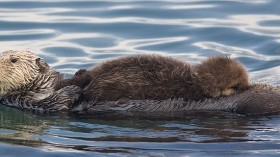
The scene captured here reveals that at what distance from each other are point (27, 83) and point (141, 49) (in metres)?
3.61

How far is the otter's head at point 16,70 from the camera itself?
8.62m

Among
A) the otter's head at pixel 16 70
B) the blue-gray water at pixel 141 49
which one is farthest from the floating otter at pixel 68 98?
the blue-gray water at pixel 141 49

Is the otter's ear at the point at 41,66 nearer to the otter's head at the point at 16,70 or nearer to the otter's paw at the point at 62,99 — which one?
the otter's head at the point at 16,70

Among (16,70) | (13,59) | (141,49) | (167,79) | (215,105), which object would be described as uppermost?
(141,49)

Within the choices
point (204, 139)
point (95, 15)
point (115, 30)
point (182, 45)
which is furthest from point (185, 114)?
point (95, 15)

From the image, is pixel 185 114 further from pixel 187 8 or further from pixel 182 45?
pixel 187 8

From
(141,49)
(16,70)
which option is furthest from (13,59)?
(141,49)

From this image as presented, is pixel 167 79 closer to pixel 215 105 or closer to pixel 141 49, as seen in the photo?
pixel 215 105

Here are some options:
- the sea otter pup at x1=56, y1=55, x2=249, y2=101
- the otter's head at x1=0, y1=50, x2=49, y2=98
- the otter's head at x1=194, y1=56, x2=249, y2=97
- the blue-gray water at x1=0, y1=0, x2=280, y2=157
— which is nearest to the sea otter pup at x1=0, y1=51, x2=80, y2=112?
the otter's head at x1=0, y1=50, x2=49, y2=98

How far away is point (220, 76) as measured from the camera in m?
7.90

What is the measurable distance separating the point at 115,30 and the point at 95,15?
1.04 meters

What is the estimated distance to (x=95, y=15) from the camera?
45.6 ft

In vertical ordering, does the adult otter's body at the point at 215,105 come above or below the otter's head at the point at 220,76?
below

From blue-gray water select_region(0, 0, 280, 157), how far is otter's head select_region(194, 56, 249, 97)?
276mm
